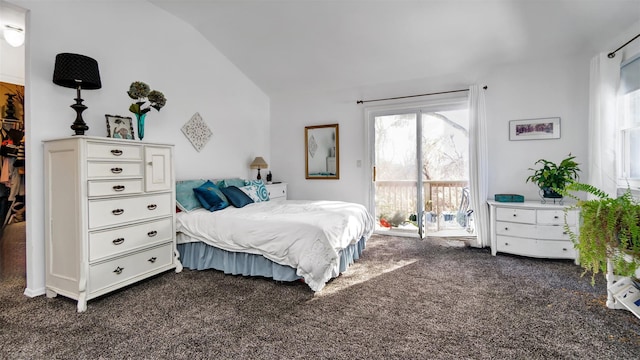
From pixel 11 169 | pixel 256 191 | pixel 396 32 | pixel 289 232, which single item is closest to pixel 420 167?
pixel 396 32

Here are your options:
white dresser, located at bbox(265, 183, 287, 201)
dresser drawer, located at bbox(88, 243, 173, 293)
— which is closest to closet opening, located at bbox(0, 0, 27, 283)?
dresser drawer, located at bbox(88, 243, 173, 293)

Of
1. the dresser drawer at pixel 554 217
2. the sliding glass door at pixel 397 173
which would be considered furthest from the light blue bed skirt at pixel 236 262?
the dresser drawer at pixel 554 217

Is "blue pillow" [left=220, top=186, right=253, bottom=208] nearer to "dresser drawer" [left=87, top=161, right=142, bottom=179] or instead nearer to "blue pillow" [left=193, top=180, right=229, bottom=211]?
"blue pillow" [left=193, top=180, right=229, bottom=211]

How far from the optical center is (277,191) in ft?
15.8

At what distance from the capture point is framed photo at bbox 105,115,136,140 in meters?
2.78

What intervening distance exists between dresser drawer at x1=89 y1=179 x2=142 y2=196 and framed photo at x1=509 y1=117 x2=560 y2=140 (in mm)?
4277

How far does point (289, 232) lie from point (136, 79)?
2391 millimetres

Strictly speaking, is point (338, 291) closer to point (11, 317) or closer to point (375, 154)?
point (11, 317)

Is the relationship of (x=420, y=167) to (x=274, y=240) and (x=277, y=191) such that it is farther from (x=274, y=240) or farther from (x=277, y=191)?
(x=274, y=240)

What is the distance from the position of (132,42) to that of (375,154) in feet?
11.3

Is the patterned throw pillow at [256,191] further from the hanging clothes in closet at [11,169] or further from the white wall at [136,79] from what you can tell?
the hanging clothes in closet at [11,169]

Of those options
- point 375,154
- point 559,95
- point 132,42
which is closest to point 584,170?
point 559,95

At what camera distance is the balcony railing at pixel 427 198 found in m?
4.29

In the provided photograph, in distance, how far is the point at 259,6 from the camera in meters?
3.38
